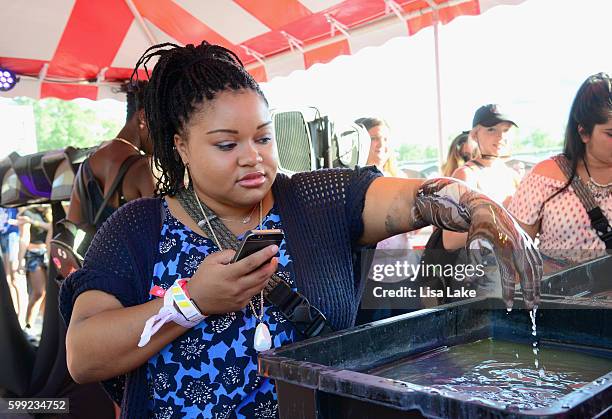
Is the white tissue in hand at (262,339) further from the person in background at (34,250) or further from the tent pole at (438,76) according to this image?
the person in background at (34,250)

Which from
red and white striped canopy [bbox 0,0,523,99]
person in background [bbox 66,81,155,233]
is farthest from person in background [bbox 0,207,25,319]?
person in background [bbox 66,81,155,233]

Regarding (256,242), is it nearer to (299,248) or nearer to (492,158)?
(299,248)

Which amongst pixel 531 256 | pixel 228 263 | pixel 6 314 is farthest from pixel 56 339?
pixel 531 256

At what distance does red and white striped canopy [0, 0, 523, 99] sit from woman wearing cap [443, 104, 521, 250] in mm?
690

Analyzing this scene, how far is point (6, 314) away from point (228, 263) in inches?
113

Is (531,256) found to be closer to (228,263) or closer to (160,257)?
(228,263)

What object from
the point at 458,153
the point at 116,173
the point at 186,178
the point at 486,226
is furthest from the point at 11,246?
the point at 486,226

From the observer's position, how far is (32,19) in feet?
13.7

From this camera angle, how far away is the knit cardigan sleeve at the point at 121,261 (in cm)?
119

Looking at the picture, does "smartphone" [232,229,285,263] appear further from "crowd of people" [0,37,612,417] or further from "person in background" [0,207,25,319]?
"person in background" [0,207,25,319]

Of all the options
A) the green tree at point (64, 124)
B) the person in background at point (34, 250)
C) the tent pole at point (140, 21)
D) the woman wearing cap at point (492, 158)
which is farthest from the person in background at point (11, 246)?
the green tree at point (64, 124)

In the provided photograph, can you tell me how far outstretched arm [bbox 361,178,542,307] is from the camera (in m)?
1.02

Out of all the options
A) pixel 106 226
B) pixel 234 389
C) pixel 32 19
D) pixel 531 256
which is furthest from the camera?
pixel 32 19

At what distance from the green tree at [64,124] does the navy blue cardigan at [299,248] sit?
20686mm
